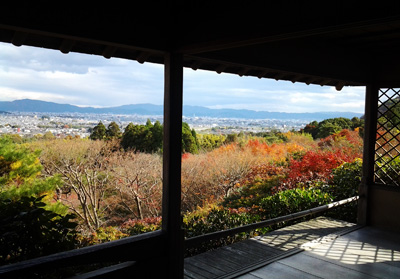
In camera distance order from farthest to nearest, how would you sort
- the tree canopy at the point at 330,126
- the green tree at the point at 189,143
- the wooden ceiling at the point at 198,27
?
the tree canopy at the point at 330,126, the green tree at the point at 189,143, the wooden ceiling at the point at 198,27

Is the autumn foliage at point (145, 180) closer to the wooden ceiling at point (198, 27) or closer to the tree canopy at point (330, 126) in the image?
the tree canopy at point (330, 126)

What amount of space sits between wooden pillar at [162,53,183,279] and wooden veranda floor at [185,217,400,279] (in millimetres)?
711

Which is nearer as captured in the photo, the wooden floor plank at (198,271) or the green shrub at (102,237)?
the wooden floor plank at (198,271)

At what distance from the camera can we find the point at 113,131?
1016 cm

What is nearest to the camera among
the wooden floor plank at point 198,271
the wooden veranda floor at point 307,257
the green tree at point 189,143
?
the wooden floor plank at point 198,271

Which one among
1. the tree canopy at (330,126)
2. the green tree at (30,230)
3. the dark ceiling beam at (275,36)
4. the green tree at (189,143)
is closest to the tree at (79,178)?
the green tree at (189,143)

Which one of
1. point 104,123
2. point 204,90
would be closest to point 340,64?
point 104,123

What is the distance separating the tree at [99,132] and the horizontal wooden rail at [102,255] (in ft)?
24.5

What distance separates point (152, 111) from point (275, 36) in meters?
9.91

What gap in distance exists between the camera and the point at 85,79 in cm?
1173

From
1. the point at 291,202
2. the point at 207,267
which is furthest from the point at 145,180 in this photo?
the point at 207,267

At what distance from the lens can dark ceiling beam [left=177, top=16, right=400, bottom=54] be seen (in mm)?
1631

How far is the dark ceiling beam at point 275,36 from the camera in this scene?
163 centimetres

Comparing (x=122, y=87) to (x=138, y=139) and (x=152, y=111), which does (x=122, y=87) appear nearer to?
(x=152, y=111)
